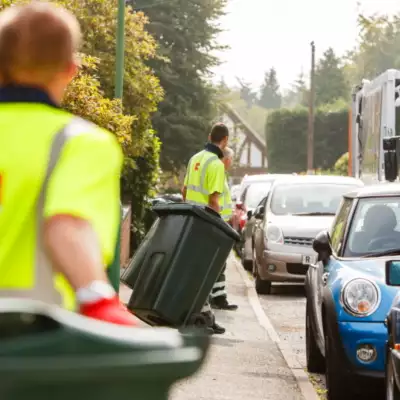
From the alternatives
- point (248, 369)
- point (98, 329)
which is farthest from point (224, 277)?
point (98, 329)

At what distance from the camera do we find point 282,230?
1833cm

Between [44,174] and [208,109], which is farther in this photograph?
[208,109]

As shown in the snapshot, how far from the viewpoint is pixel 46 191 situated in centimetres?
274

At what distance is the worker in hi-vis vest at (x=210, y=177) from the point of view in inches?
493

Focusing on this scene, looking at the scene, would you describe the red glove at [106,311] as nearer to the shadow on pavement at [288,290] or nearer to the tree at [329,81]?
the shadow on pavement at [288,290]

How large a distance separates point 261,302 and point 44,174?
14262 mm

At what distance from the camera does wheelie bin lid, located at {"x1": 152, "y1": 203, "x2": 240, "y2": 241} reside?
895 centimetres

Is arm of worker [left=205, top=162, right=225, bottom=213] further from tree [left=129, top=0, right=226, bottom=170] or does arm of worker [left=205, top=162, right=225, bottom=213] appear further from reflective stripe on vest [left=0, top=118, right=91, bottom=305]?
tree [left=129, top=0, right=226, bottom=170]

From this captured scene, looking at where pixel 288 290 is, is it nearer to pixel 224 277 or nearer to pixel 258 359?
pixel 224 277

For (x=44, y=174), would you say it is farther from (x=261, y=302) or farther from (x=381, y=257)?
(x=261, y=302)

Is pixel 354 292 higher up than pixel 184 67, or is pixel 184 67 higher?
Result: pixel 184 67

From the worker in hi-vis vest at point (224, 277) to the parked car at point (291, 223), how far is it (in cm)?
262

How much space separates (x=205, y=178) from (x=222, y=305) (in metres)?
2.79

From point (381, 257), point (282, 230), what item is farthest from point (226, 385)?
point (282, 230)
